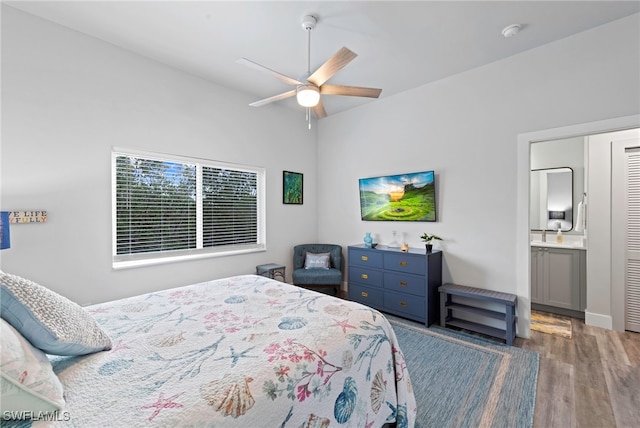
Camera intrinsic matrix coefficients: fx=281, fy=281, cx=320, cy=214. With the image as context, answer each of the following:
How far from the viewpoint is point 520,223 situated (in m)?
2.96

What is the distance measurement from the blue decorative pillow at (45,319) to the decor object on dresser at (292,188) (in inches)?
133

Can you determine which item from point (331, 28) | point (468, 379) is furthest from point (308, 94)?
point (468, 379)

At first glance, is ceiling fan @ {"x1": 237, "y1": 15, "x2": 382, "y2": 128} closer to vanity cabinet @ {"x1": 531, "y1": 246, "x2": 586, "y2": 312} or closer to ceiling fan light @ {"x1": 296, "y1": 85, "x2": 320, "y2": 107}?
ceiling fan light @ {"x1": 296, "y1": 85, "x2": 320, "y2": 107}

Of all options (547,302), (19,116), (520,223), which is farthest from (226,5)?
(547,302)

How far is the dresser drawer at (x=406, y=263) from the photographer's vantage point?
3.25 meters

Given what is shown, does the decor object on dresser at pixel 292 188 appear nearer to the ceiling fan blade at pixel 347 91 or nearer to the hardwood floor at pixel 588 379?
the ceiling fan blade at pixel 347 91

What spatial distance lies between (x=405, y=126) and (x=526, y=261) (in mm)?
2177

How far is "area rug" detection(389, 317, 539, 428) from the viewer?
73.0 inches

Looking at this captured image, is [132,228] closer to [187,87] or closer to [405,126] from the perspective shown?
[187,87]

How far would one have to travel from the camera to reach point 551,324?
333 cm

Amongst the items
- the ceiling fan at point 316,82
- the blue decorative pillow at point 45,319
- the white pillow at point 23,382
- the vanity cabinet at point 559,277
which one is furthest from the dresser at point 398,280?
the white pillow at point 23,382

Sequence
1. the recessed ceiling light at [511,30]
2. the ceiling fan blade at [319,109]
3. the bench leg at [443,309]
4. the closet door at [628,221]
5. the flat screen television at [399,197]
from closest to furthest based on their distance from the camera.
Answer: the recessed ceiling light at [511,30] → the ceiling fan blade at [319,109] → the closet door at [628,221] → the bench leg at [443,309] → the flat screen television at [399,197]

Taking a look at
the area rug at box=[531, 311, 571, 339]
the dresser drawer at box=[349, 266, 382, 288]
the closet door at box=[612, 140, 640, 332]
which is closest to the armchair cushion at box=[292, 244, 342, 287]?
the dresser drawer at box=[349, 266, 382, 288]

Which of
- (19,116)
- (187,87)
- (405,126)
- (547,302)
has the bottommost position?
(547,302)
